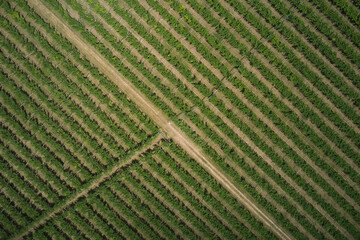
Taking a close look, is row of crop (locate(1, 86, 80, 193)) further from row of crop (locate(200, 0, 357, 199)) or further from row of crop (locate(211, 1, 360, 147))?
row of crop (locate(211, 1, 360, 147))

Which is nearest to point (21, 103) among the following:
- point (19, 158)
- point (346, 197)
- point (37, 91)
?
point (37, 91)

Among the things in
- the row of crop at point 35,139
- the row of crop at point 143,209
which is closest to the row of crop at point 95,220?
the row of crop at point 35,139

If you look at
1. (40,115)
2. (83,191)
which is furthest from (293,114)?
(40,115)

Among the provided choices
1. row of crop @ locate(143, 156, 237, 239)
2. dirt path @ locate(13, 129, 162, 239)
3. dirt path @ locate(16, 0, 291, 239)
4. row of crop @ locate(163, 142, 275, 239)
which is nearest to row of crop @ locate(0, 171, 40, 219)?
dirt path @ locate(13, 129, 162, 239)

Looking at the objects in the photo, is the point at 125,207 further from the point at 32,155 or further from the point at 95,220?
the point at 32,155

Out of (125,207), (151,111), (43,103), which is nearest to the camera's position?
(43,103)
